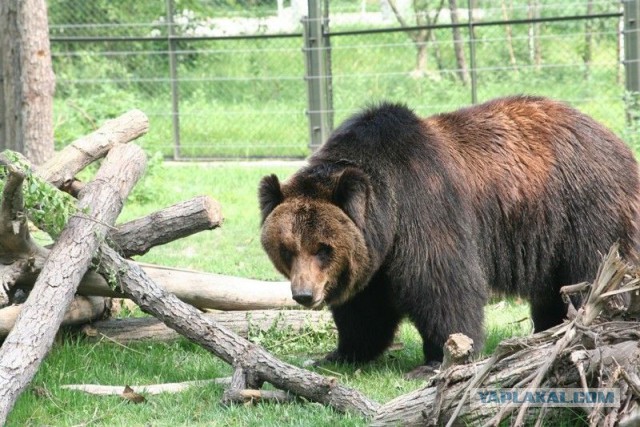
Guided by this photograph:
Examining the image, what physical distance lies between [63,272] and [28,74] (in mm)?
5277

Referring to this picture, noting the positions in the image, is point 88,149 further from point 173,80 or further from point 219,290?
point 173,80

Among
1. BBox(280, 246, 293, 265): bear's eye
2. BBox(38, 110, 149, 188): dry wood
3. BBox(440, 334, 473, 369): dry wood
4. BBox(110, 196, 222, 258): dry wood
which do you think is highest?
BBox(38, 110, 149, 188): dry wood

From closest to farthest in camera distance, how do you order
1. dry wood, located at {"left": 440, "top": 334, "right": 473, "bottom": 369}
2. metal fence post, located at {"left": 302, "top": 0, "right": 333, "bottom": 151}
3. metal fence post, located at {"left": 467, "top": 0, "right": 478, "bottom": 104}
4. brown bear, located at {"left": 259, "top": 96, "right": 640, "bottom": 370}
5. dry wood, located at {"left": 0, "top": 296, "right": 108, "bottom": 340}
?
dry wood, located at {"left": 440, "top": 334, "right": 473, "bottom": 369} < brown bear, located at {"left": 259, "top": 96, "right": 640, "bottom": 370} < dry wood, located at {"left": 0, "top": 296, "right": 108, "bottom": 340} < metal fence post, located at {"left": 467, "top": 0, "right": 478, "bottom": 104} < metal fence post, located at {"left": 302, "top": 0, "right": 333, "bottom": 151}

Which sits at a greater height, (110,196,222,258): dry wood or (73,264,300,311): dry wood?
(110,196,222,258): dry wood

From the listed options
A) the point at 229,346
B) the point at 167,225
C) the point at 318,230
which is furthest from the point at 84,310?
the point at 318,230

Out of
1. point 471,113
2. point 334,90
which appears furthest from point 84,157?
point 334,90

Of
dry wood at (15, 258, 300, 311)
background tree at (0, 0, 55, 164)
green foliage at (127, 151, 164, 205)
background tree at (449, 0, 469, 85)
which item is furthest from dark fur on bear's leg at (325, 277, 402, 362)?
background tree at (449, 0, 469, 85)

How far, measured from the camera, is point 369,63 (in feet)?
58.2

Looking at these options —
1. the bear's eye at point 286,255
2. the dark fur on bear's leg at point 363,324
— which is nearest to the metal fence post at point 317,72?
the dark fur on bear's leg at point 363,324

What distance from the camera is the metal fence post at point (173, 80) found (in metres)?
17.5

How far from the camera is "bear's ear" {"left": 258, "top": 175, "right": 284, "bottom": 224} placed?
6.71 m

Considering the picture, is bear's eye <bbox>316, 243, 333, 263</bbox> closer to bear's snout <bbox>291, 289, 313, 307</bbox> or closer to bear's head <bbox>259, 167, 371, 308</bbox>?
bear's head <bbox>259, 167, 371, 308</bbox>

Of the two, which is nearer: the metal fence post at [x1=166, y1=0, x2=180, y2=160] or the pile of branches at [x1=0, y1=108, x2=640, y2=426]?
the pile of branches at [x1=0, y1=108, x2=640, y2=426]

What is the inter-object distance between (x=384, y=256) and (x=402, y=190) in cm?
46
